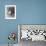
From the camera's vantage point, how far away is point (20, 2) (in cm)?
352

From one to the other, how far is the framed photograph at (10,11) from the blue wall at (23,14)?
8 cm

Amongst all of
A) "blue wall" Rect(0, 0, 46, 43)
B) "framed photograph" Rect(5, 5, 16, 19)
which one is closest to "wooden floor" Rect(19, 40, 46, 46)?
"blue wall" Rect(0, 0, 46, 43)

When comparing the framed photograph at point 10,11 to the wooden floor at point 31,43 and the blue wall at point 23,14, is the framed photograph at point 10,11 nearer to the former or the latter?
the blue wall at point 23,14

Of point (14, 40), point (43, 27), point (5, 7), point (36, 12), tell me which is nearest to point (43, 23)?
point (43, 27)

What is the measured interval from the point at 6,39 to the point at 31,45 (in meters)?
0.74

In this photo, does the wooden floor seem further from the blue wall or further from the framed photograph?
the framed photograph

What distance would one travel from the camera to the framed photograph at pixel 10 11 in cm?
352

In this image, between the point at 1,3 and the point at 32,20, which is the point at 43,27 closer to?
the point at 32,20

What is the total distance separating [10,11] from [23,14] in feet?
1.23

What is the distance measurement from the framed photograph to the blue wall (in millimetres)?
84

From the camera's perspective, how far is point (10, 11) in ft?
11.6

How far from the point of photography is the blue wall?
11.4ft

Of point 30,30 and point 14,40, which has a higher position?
point 30,30

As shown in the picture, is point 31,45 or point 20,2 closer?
point 31,45
